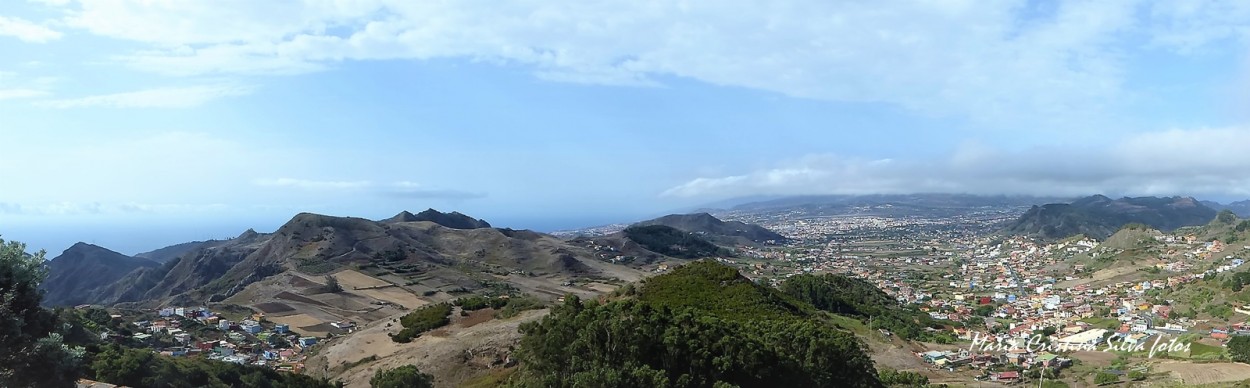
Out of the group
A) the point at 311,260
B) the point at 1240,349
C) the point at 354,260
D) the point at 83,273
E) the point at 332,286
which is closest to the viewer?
the point at 1240,349

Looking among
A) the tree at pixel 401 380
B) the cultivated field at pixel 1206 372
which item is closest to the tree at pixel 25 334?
the tree at pixel 401 380

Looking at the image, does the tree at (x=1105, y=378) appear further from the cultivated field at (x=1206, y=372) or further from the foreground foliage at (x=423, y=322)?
the foreground foliage at (x=423, y=322)

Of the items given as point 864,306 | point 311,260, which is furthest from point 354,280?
point 864,306

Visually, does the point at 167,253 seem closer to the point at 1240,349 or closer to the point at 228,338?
the point at 228,338

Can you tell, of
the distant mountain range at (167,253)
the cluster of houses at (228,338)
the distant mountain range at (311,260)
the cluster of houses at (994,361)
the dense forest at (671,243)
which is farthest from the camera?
the distant mountain range at (167,253)

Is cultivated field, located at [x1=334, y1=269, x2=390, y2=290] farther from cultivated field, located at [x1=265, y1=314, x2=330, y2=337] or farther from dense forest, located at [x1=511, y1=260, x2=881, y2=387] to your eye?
dense forest, located at [x1=511, y1=260, x2=881, y2=387]
